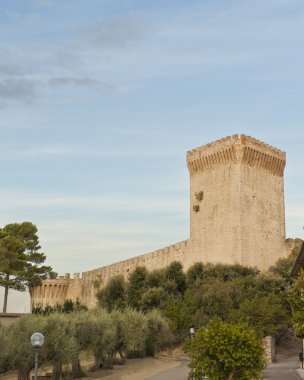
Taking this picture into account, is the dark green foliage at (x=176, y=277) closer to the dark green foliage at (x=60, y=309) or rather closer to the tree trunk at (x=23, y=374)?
the dark green foliage at (x=60, y=309)

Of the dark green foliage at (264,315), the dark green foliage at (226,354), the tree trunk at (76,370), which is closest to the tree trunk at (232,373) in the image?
the dark green foliage at (226,354)

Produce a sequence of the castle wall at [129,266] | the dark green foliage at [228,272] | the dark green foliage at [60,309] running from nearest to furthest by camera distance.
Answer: the dark green foliage at [228,272] → the dark green foliage at [60,309] → the castle wall at [129,266]

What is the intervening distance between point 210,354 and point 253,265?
20.8m

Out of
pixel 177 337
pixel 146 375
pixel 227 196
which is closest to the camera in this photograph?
pixel 146 375

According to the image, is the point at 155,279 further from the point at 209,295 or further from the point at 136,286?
the point at 209,295

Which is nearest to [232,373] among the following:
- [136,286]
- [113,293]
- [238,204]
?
[238,204]

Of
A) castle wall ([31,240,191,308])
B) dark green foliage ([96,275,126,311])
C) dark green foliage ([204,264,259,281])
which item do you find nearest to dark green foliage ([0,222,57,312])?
castle wall ([31,240,191,308])

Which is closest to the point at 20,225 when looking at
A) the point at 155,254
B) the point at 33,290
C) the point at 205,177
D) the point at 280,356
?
the point at 33,290

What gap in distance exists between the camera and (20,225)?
54875mm

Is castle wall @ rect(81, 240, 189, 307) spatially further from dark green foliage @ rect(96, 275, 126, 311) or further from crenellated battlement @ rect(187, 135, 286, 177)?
crenellated battlement @ rect(187, 135, 286, 177)

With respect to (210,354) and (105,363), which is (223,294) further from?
(210,354)

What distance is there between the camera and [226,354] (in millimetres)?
17547

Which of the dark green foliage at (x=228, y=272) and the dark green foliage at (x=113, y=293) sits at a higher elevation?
the dark green foliage at (x=228, y=272)

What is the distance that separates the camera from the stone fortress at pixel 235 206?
38.4 meters
